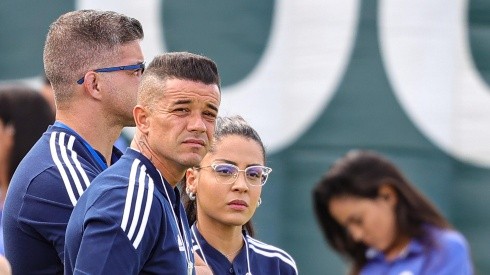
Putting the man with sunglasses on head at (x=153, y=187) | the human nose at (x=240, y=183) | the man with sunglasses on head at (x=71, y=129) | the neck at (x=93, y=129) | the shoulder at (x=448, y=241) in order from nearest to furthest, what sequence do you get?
1. the man with sunglasses on head at (x=153, y=187)
2. the man with sunglasses on head at (x=71, y=129)
3. the neck at (x=93, y=129)
4. the human nose at (x=240, y=183)
5. the shoulder at (x=448, y=241)

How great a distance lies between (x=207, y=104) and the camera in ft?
9.08

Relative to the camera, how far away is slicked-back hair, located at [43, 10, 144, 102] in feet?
10.6

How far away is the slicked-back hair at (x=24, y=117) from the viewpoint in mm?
4043

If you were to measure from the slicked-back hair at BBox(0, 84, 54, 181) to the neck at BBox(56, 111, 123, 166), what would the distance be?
2.74 ft

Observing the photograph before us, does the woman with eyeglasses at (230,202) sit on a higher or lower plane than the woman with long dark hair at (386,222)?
higher

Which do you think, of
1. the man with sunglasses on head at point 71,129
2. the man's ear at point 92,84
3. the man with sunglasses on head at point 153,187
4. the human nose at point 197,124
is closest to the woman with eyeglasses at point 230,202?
the man with sunglasses on head at point 71,129

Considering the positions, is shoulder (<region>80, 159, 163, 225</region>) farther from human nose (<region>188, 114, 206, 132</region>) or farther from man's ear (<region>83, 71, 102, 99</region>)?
man's ear (<region>83, 71, 102, 99</region>)

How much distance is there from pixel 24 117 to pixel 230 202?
96cm

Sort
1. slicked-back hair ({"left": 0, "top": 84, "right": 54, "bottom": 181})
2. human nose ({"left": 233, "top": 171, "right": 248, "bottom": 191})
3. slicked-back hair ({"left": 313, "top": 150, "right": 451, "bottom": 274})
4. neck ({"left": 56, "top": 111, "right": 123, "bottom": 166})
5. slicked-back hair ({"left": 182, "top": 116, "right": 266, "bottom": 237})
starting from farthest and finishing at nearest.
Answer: slicked-back hair ({"left": 313, "top": 150, "right": 451, "bottom": 274}) → slicked-back hair ({"left": 0, "top": 84, "right": 54, "bottom": 181}) → slicked-back hair ({"left": 182, "top": 116, "right": 266, "bottom": 237}) → human nose ({"left": 233, "top": 171, "right": 248, "bottom": 191}) → neck ({"left": 56, "top": 111, "right": 123, "bottom": 166})

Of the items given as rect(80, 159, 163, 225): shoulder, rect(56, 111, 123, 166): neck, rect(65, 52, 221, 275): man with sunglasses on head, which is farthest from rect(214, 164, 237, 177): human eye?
rect(80, 159, 163, 225): shoulder

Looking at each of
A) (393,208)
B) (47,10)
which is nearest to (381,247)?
(393,208)

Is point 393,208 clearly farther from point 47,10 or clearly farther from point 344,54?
point 47,10

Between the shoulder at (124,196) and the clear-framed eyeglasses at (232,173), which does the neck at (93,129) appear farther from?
the shoulder at (124,196)

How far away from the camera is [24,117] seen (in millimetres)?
4047
